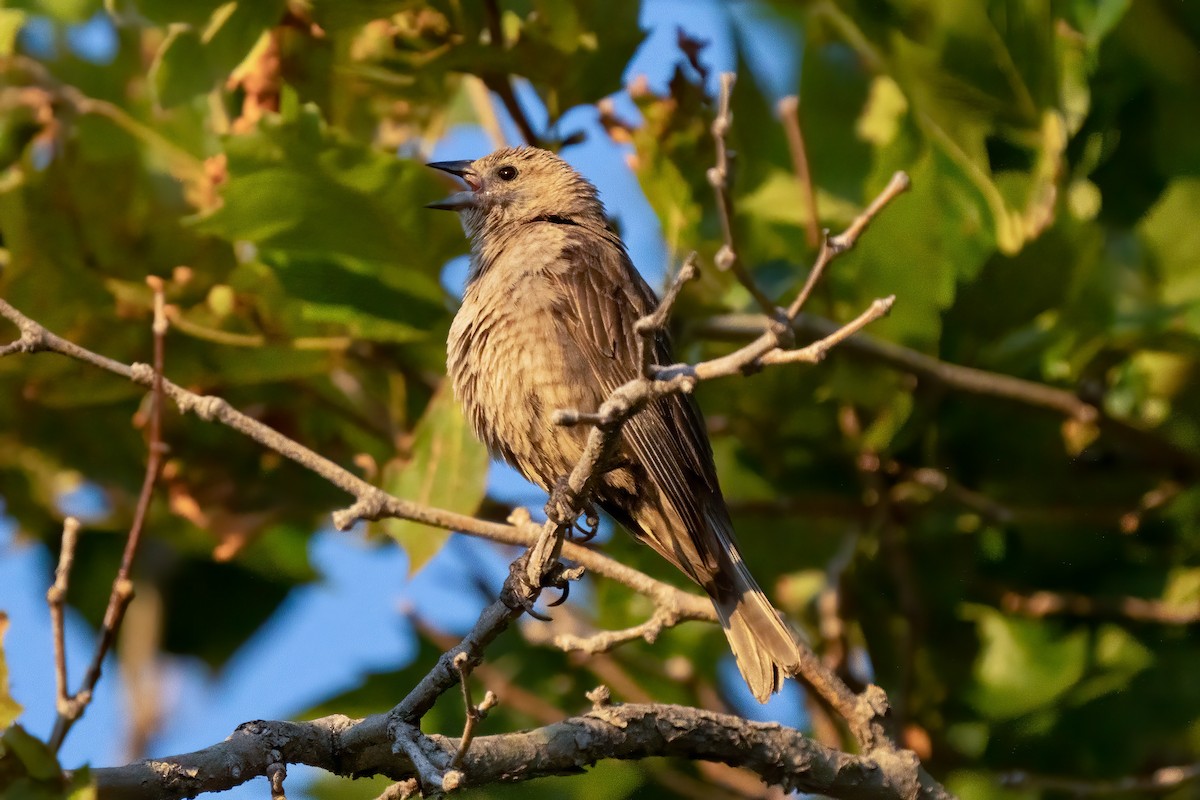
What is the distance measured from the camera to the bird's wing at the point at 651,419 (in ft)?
14.7

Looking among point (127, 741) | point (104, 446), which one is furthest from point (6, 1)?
point (127, 741)

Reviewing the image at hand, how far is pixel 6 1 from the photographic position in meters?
5.36

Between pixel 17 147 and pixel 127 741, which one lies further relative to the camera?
pixel 127 741

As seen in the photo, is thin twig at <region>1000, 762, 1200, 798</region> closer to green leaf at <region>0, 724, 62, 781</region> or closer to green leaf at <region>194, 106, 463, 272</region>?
green leaf at <region>194, 106, 463, 272</region>

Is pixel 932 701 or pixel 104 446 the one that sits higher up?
pixel 104 446

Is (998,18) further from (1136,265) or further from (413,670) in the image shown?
(413,670)

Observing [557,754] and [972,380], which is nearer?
[557,754]

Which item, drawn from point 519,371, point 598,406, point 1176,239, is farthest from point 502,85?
point 1176,239

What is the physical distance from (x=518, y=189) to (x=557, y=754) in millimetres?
2892

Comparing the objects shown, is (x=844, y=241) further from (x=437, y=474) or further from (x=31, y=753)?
(x=437, y=474)

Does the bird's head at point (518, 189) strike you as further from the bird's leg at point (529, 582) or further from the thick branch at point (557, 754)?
the thick branch at point (557, 754)

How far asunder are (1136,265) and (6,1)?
4.25 meters

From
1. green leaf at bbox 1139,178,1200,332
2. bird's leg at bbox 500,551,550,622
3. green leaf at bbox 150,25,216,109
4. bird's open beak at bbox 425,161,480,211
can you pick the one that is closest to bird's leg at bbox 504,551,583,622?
bird's leg at bbox 500,551,550,622

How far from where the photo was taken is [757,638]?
433 centimetres
